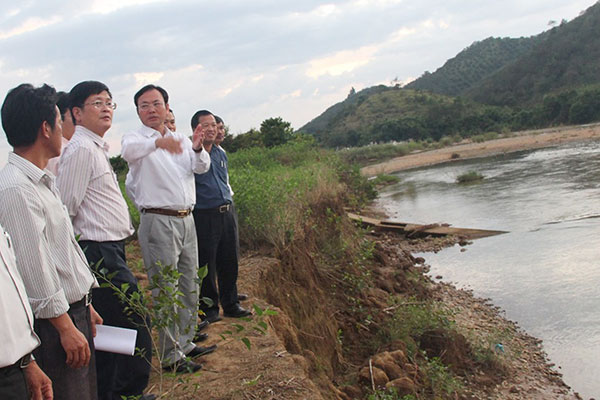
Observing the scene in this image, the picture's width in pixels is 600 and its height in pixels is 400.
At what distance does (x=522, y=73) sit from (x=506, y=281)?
58.5m

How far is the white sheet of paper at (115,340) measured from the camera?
269 cm

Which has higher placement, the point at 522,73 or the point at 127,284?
the point at 522,73

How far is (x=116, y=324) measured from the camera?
10.5 feet

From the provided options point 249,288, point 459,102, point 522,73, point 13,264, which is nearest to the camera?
point 13,264

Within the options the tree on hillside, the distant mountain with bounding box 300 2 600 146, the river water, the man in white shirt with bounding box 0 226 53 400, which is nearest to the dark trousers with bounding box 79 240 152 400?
the man in white shirt with bounding box 0 226 53 400

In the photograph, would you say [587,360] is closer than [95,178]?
No

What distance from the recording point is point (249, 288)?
227 inches

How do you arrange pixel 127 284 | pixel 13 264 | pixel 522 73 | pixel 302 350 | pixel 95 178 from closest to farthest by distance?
1. pixel 13 264
2. pixel 127 284
3. pixel 95 178
4. pixel 302 350
5. pixel 522 73

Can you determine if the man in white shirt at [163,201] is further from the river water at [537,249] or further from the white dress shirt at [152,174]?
the river water at [537,249]

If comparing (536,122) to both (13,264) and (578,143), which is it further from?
(13,264)

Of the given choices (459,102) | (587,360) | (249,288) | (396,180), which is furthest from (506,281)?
(459,102)

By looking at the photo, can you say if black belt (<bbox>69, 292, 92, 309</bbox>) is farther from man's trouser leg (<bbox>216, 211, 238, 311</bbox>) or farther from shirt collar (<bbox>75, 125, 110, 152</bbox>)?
man's trouser leg (<bbox>216, 211, 238, 311</bbox>)

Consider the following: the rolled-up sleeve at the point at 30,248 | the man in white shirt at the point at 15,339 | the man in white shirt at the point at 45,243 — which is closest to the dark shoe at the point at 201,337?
the man in white shirt at the point at 45,243

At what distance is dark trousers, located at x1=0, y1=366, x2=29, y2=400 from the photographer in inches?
70.2
